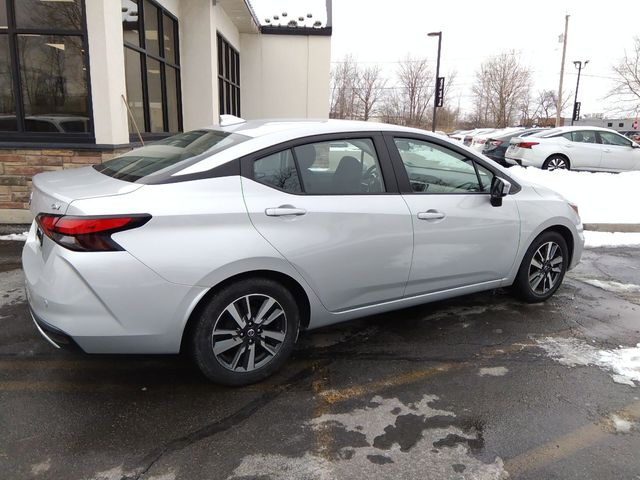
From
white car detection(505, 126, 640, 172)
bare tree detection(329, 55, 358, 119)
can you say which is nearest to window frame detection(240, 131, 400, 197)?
→ white car detection(505, 126, 640, 172)

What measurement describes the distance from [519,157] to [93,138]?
11.6 m

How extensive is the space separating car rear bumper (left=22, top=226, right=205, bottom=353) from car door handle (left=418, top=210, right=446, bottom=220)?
1.63 metres

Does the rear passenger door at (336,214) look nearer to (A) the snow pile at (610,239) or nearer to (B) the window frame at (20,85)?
(B) the window frame at (20,85)

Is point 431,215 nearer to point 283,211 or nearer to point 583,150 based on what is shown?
point 283,211

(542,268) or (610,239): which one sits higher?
(542,268)

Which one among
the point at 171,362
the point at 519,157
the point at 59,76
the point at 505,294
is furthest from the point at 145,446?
the point at 519,157

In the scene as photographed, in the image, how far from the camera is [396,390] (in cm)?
316

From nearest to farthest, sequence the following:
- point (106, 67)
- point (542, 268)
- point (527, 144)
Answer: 1. point (542, 268)
2. point (106, 67)
3. point (527, 144)

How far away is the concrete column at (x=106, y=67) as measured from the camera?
642 centimetres

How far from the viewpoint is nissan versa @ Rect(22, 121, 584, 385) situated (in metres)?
2.66

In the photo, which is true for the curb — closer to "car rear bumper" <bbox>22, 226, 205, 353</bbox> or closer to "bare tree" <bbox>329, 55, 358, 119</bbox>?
"car rear bumper" <bbox>22, 226, 205, 353</bbox>

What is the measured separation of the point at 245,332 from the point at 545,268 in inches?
114

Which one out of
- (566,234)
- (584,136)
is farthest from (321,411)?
(584,136)

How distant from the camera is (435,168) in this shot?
12.8ft
